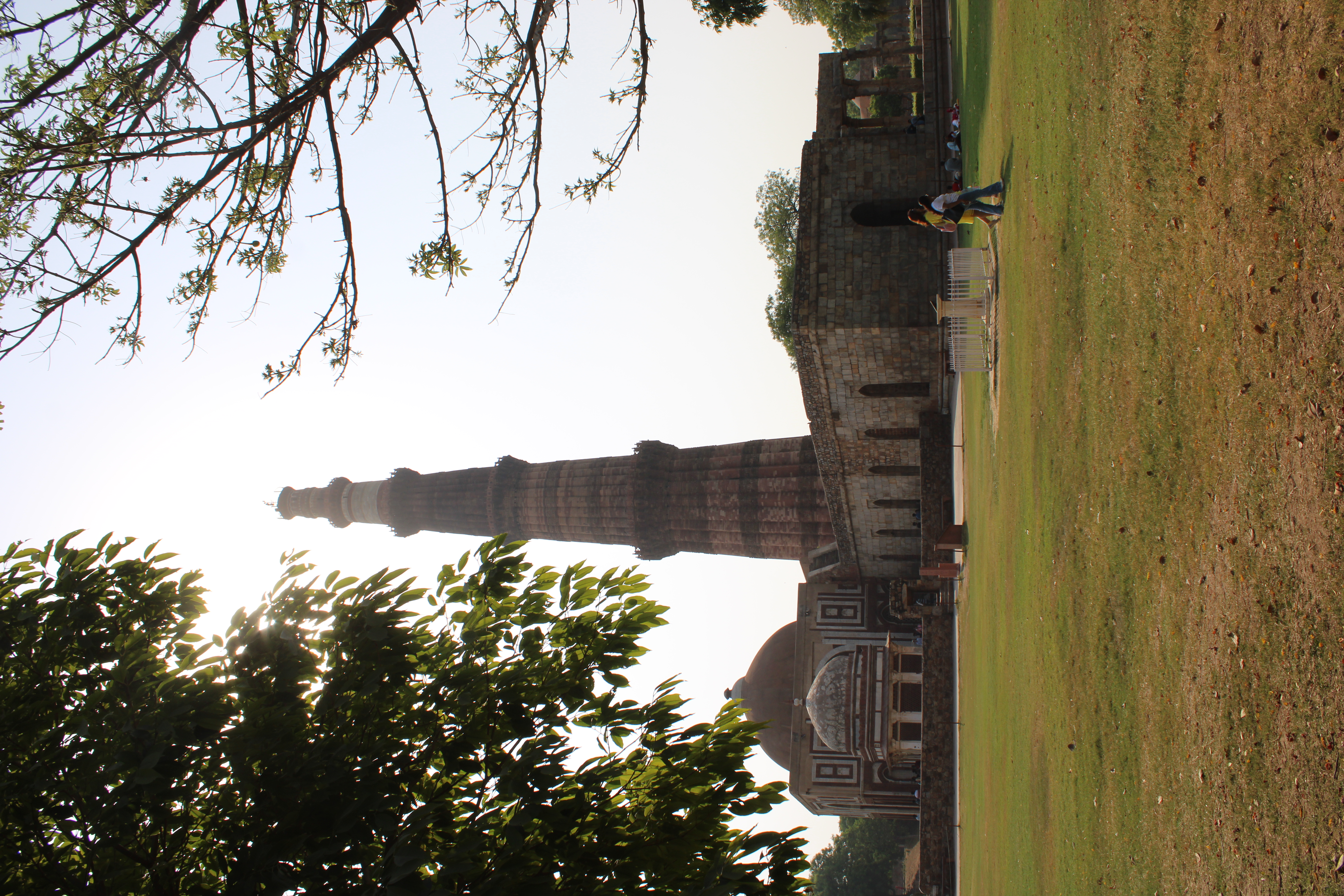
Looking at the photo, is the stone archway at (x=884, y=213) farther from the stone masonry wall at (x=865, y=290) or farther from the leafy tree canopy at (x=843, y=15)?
the leafy tree canopy at (x=843, y=15)

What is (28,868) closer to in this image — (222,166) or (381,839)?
(381,839)

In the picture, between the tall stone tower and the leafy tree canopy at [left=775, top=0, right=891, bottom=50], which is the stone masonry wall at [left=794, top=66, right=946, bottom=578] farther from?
the leafy tree canopy at [left=775, top=0, right=891, bottom=50]

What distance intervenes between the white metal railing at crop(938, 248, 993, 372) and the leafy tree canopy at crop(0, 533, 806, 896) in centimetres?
796

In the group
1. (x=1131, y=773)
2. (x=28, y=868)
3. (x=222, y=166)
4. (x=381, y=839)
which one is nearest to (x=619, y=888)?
(x=381, y=839)

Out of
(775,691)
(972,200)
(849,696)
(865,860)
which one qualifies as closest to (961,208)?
(972,200)

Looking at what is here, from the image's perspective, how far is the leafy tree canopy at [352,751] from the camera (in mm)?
5758

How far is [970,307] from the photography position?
13.2 metres

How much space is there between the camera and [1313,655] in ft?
11.7

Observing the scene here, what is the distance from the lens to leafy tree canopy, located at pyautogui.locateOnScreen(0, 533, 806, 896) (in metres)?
5.76

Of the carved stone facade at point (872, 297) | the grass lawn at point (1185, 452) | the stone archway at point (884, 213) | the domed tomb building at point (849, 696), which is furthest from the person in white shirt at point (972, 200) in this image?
the domed tomb building at point (849, 696)

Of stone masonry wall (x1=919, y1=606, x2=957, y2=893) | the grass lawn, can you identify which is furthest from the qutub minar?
the grass lawn

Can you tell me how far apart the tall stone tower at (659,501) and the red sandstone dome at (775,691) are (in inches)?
153

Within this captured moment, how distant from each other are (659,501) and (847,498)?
8.21 meters

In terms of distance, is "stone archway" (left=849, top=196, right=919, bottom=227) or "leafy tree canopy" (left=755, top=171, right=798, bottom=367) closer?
"stone archway" (left=849, top=196, right=919, bottom=227)
